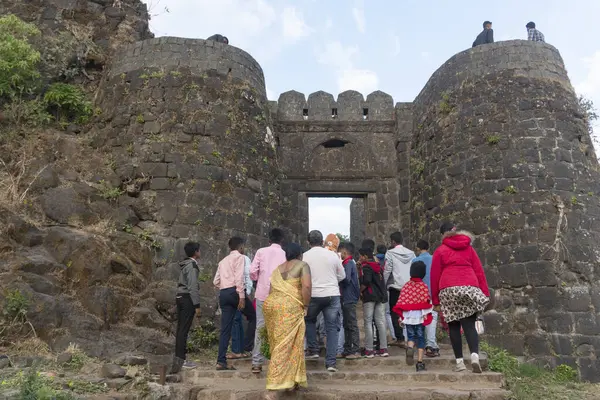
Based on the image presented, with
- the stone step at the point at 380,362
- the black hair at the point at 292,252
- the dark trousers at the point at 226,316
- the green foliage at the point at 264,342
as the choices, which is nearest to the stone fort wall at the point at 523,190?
the stone step at the point at 380,362

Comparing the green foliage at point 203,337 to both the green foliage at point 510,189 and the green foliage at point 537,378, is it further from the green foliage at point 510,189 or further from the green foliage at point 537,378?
the green foliage at point 510,189

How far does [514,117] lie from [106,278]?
26.9ft

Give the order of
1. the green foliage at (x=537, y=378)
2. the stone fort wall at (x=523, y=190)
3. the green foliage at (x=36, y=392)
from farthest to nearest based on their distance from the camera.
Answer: the stone fort wall at (x=523, y=190) → the green foliage at (x=537, y=378) → the green foliage at (x=36, y=392)

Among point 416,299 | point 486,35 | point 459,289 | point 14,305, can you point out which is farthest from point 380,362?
point 486,35

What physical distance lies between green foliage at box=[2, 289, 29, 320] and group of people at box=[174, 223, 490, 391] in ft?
6.73

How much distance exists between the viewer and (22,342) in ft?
22.0

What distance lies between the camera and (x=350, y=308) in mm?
6887

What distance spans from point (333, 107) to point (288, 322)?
9.45 metres

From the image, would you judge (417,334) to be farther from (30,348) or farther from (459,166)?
(459,166)

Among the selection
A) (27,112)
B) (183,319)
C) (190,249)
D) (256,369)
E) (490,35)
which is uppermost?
(490,35)

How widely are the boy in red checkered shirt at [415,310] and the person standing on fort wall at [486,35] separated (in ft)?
24.9

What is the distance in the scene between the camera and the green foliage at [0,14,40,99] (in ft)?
32.0

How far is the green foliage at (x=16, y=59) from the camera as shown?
9.75 m

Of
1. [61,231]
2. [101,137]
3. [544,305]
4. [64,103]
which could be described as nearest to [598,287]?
[544,305]
